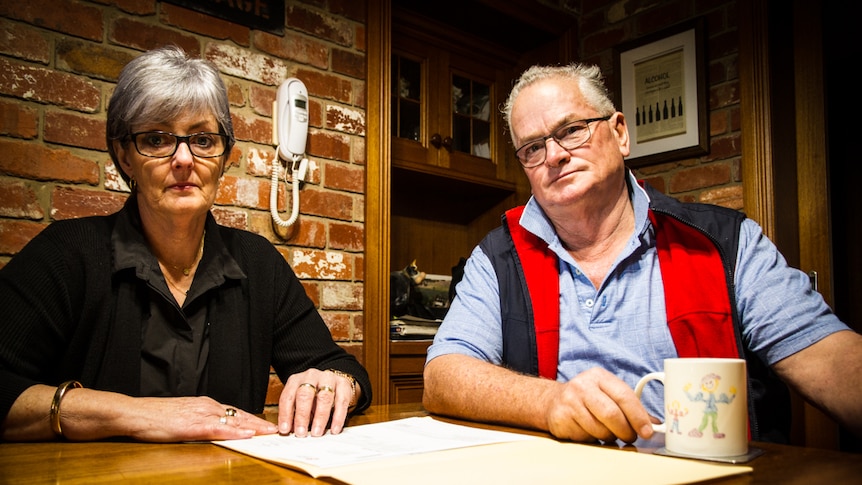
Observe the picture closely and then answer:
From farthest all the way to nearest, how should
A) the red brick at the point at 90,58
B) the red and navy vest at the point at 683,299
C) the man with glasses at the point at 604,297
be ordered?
the red brick at the point at 90,58
the red and navy vest at the point at 683,299
the man with glasses at the point at 604,297

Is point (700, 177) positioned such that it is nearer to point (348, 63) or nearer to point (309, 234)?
point (348, 63)

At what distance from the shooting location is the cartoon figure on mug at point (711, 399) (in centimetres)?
70

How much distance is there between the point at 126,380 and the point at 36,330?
0.60 feet

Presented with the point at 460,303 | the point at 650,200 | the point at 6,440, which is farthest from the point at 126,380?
the point at 650,200

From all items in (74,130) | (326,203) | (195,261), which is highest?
(74,130)

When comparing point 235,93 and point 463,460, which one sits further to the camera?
point 235,93

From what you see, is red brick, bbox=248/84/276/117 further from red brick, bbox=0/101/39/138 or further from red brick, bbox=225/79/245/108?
red brick, bbox=0/101/39/138

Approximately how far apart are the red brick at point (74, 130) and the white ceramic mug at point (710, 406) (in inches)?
64.8

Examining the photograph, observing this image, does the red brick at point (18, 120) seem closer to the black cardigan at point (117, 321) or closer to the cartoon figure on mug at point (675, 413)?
the black cardigan at point (117, 321)

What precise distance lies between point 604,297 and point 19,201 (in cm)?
146

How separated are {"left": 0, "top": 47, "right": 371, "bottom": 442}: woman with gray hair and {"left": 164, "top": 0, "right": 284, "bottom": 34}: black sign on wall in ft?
2.39

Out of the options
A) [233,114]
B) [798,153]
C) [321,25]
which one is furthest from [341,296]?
[798,153]

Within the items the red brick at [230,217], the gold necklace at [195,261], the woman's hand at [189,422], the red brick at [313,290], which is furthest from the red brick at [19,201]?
the woman's hand at [189,422]

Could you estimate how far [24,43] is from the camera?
5.49ft
